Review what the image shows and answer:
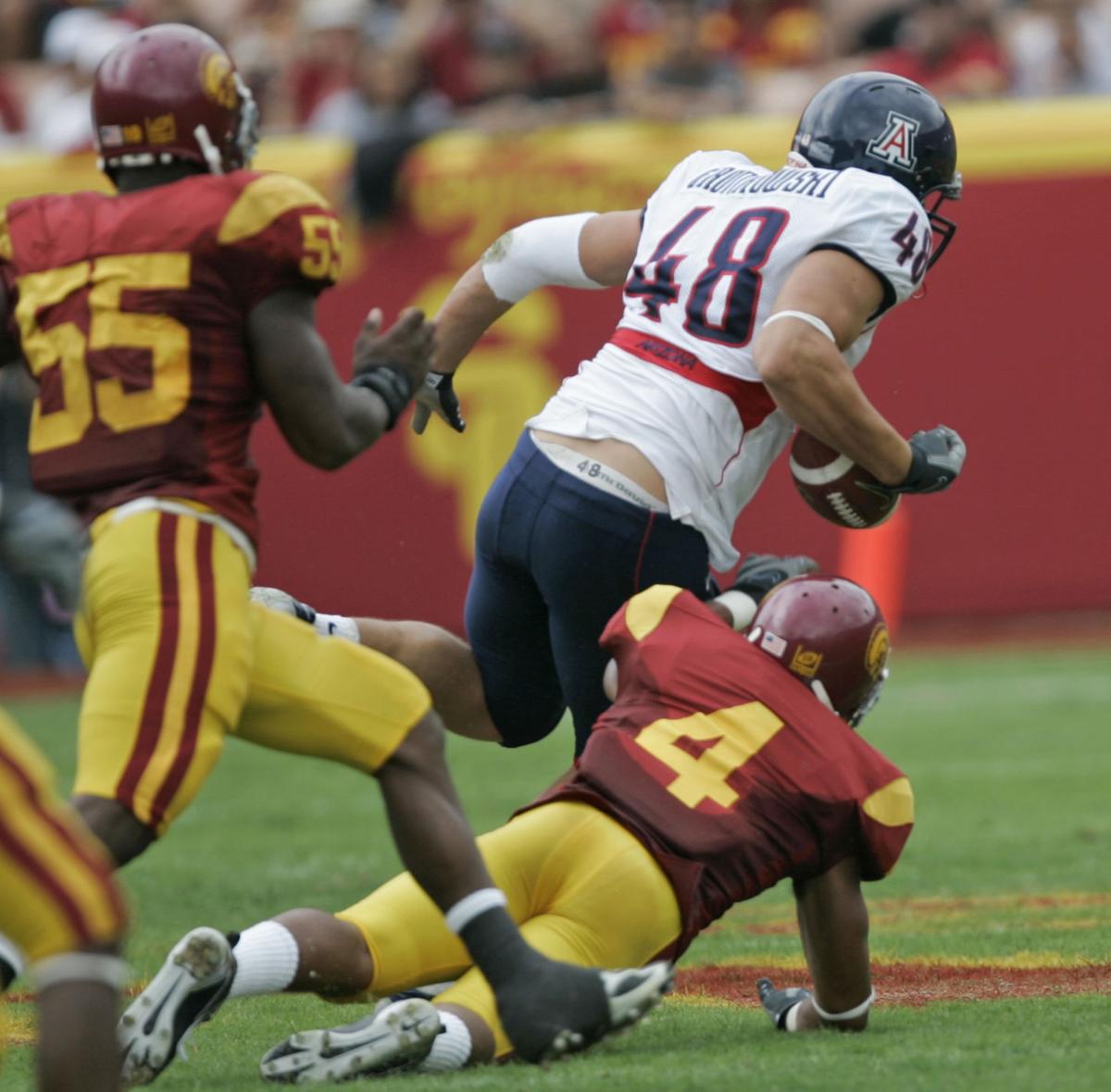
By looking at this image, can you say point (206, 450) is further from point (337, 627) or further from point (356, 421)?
point (337, 627)

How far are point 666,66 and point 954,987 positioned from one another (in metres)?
7.57

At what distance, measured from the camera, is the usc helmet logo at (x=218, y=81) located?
3408 millimetres

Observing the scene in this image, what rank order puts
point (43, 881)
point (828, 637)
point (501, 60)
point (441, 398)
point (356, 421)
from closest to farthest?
point (43, 881) < point (356, 421) < point (828, 637) < point (441, 398) < point (501, 60)

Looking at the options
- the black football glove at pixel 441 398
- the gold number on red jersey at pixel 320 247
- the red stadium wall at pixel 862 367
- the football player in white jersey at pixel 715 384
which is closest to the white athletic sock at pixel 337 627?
the football player in white jersey at pixel 715 384

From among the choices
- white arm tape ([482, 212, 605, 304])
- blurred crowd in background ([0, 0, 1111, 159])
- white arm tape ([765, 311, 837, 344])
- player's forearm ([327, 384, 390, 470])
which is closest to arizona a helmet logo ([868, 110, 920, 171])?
white arm tape ([765, 311, 837, 344])

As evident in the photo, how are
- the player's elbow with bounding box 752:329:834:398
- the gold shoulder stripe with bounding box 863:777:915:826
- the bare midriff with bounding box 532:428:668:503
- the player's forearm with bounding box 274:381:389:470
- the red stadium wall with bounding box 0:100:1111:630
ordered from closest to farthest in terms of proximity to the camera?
the player's forearm with bounding box 274:381:389:470, the gold shoulder stripe with bounding box 863:777:915:826, the player's elbow with bounding box 752:329:834:398, the bare midriff with bounding box 532:428:668:503, the red stadium wall with bounding box 0:100:1111:630

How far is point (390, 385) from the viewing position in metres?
3.54

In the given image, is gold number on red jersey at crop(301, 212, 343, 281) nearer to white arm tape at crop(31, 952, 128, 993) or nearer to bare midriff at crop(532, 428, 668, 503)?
bare midriff at crop(532, 428, 668, 503)

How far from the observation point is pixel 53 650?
11.1 m

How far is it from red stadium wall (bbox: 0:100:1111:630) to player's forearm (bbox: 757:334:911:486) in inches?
268

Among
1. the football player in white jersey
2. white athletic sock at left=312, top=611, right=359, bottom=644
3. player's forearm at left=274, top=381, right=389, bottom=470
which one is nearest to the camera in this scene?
player's forearm at left=274, top=381, right=389, bottom=470

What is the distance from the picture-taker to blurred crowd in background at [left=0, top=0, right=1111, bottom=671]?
36.2 ft

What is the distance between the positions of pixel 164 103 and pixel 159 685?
3.07 ft

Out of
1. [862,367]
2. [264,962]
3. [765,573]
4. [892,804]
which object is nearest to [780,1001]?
[892,804]
